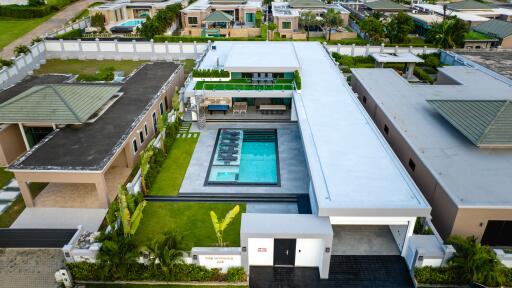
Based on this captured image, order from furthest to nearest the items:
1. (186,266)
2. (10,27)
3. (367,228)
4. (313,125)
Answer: (10,27)
(313,125)
(367,228)
(186,266)

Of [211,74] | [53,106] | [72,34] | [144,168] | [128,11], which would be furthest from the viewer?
[128,11]

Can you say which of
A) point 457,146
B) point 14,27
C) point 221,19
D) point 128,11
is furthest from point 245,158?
point 14,27

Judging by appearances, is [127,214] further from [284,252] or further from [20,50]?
[20,50]

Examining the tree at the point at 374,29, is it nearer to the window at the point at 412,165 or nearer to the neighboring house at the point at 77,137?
the neighboring house at the point at 77,137

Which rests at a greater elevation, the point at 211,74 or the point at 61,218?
the point at 211,74

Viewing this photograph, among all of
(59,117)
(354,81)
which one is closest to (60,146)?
(59,117)

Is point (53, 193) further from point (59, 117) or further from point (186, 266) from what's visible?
point (186, 266)

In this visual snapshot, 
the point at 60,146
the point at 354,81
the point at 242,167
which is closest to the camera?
the point at 60,146
